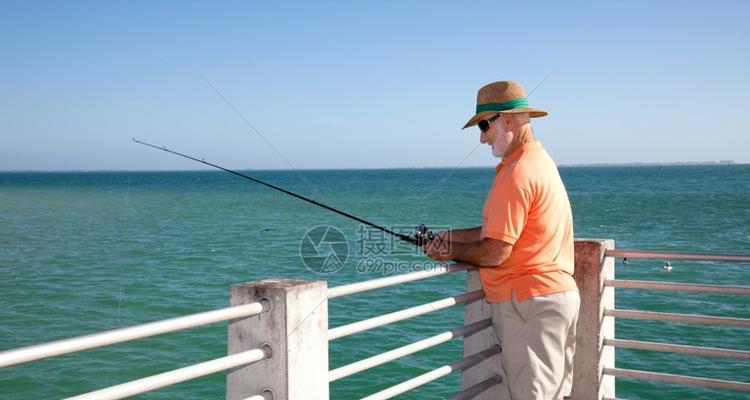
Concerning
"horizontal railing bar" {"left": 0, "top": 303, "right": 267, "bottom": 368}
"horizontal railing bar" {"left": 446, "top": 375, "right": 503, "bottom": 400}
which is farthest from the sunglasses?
"horizontal railing bar" {"left": 0, "top": 303, "right": 267, "bottom": 368}

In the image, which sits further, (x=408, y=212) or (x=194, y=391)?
(x=408, y=212)

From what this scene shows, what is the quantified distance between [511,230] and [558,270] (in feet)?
1.25

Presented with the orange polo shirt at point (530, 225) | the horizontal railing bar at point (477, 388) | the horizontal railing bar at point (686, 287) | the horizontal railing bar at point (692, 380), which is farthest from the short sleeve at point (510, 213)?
the horizontal railing bar at point (692, 380)

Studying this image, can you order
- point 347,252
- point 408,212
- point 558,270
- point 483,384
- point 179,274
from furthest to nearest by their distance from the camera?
point 408,212 → point 347,252 → point 179,274 → point 483,384 → point 558,270

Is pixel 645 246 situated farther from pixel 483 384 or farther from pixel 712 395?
pixel 483 384

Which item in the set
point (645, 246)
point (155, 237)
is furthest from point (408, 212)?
point (645, 246)

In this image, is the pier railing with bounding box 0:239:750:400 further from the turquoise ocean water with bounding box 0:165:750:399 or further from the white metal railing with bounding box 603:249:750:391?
the turquoise ocean water with bounding box 0:165:750:399

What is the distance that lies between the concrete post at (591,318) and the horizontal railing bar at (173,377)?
7.57 ft

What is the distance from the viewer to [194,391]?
10.2 metres

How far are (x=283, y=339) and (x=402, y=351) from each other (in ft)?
2.76

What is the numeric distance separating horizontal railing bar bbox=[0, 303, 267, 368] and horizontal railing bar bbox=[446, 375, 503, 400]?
153 centimetres

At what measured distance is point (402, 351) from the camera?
3195 millimetres

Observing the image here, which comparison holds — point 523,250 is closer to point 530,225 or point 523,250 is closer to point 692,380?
point 530,225

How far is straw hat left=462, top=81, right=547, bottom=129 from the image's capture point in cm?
328
